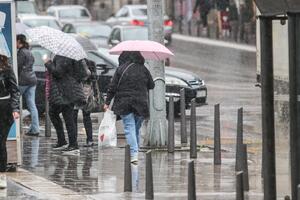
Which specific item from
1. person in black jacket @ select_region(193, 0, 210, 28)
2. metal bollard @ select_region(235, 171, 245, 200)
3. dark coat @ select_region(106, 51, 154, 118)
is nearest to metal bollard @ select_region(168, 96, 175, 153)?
dark coat @ select_region(106, 51, 154, 118)

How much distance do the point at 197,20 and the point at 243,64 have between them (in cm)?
1468

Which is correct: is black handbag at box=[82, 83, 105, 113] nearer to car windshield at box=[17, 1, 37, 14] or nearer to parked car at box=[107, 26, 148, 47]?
parked car at box=[107, 26, 148, 47]

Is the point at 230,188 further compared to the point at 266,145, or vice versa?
the point at 230,188

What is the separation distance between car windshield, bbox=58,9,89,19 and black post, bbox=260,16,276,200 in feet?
146

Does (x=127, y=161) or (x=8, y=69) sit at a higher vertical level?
(x=8, y=69)

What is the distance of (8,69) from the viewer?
1334cm

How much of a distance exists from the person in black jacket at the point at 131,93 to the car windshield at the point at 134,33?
70.9 ft

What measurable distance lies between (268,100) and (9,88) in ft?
16.2

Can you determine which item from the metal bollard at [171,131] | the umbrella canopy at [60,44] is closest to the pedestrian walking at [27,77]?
the umbrella canopy at [60,44]

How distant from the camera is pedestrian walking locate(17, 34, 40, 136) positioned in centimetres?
1792

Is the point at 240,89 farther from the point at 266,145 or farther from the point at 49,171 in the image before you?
the point at 266,145

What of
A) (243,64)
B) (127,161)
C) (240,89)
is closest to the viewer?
(127,161)

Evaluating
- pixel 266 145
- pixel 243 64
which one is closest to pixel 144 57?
pixel 266 145

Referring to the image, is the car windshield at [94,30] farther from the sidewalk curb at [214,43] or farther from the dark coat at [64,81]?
the dark coat at [64,81]
